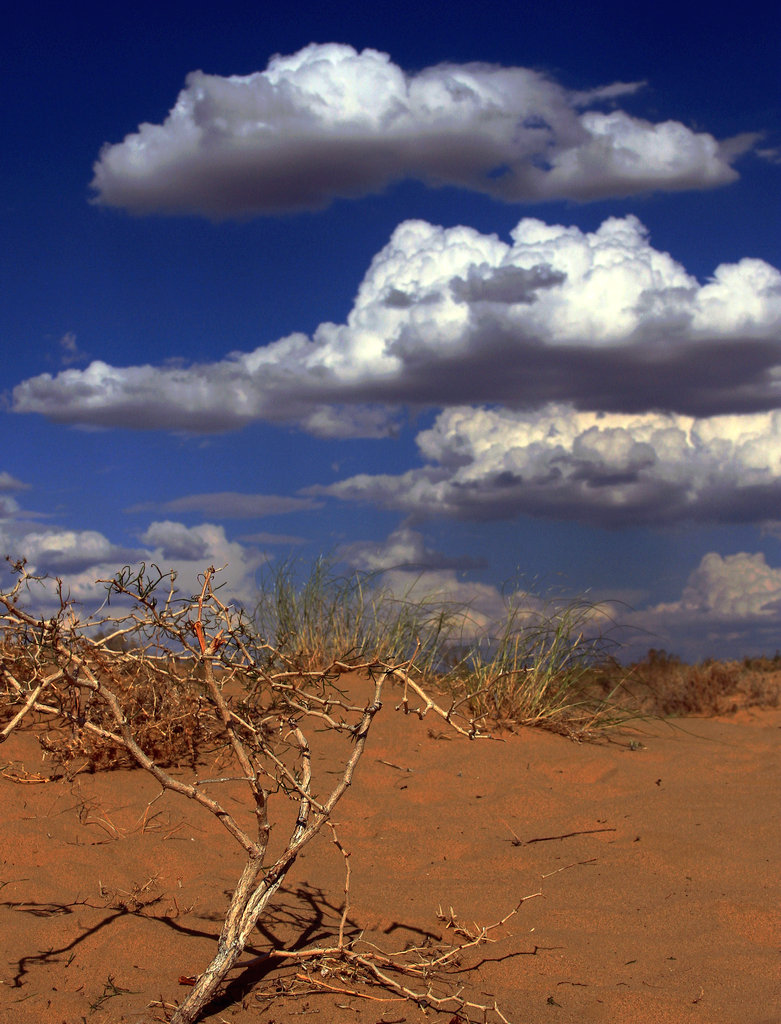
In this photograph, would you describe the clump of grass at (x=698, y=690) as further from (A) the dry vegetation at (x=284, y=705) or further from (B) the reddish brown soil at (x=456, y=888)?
(B) the reddish brown soil at (x=456, y=888)

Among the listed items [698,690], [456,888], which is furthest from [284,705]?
[698,690]

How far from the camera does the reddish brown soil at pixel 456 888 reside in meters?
3.09

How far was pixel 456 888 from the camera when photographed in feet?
14.0

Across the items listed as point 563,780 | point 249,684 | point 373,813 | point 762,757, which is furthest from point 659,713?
point 249,684

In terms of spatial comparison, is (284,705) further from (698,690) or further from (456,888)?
(698,690)

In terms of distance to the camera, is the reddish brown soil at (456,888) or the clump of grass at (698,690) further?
the clump of grass at (698,690)

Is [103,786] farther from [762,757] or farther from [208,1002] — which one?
[762,757]

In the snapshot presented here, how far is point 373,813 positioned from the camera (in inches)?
221

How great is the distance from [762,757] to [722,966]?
477 cm

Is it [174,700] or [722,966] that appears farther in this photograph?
[174,700]

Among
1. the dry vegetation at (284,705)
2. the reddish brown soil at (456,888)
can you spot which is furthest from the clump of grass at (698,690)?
the reddish brown soil at (456,888)

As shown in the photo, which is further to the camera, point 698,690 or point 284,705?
point 698,690

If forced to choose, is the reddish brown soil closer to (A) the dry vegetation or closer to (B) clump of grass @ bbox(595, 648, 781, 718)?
(A) the dry vegetation

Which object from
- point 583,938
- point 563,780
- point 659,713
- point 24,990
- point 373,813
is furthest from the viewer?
point 659,713
